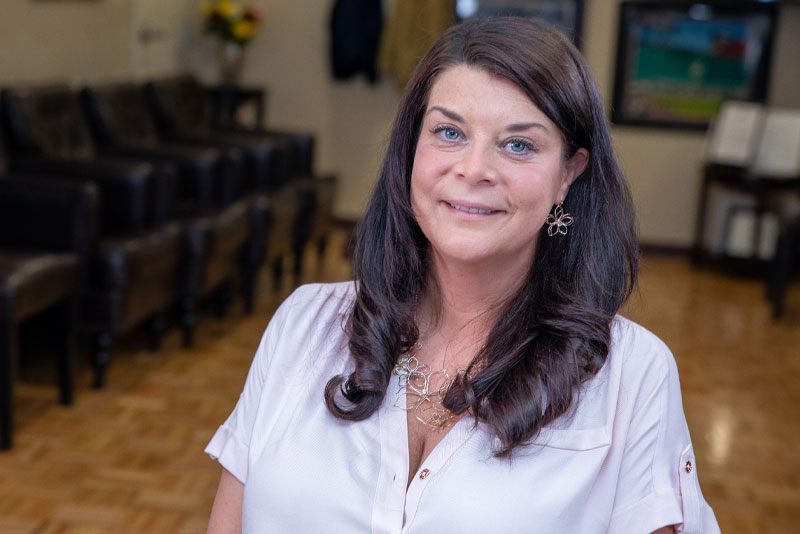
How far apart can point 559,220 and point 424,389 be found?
0.29 metres

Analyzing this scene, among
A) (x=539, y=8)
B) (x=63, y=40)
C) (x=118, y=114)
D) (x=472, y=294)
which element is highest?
(x=539, y=8)

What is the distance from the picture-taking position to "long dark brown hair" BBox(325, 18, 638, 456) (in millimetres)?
1248

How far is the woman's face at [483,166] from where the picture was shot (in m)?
1.24

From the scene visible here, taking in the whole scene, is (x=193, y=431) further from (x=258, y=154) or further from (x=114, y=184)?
(x=258, y=154)

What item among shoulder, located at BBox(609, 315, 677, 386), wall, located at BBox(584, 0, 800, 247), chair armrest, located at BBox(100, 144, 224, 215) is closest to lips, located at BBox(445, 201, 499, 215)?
shoulder, located at BBox(609, 315, 677, 386)

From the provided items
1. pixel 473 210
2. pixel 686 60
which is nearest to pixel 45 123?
pixel 473 210

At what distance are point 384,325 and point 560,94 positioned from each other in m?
0.39

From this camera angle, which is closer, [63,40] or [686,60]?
[63,40]

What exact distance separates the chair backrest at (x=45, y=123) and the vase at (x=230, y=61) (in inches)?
97.0

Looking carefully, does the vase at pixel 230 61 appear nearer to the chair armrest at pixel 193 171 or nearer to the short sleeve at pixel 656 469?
the chair armrest at pixel 193 171

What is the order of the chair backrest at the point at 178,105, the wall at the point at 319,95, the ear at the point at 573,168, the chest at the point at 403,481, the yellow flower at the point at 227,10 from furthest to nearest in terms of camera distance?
the wall at the point at 319,95 → the yellow flower at the point at 227,10 → the chair backrest at the point at 178,105 → the ear at the point at 573,168 → the chest at the point at 403,481

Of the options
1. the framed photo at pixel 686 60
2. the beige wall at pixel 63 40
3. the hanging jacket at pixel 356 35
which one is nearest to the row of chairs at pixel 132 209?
the beige wall at pixel 63 40

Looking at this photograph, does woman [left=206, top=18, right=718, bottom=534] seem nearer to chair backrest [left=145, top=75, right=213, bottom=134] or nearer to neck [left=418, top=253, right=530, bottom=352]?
neck [left=418, top=253, right=530, bottom=352]

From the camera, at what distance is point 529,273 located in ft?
4.61
